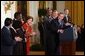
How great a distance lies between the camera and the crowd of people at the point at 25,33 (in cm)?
688

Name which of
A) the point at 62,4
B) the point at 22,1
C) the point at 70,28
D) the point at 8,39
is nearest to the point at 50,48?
the point at 70,28

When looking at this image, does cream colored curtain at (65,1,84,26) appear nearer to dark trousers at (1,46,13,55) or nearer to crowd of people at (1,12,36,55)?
crowd of people at (1,12,36,55)

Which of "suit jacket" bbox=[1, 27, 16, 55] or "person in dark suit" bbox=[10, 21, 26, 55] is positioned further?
"person in dark suit" bbox=[10, 21, 26, 55]

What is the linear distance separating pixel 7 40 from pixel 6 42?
0.05 meters

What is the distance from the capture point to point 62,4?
547 inches

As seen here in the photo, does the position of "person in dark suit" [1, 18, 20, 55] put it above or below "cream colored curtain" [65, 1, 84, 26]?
below

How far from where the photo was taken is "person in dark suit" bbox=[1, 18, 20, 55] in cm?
682

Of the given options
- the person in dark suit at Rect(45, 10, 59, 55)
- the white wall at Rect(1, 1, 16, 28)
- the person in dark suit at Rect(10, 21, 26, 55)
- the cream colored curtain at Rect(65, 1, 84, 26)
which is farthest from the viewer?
the cream colored curtain at Rect(65, 1, 84, 26)

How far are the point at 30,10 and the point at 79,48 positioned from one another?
3.37 metres

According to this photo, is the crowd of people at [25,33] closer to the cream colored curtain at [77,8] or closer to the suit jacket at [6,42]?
the suit jacket at [6,42]

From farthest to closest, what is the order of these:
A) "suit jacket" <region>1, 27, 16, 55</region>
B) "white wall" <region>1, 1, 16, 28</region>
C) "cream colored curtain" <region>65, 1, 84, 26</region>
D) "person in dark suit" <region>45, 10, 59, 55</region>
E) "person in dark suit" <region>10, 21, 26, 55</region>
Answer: "cream colored curtain" <region>65, 1, 84, 26</region> → "white wall" <region>1, 1, 16, 28</region> → "person in dark suit" <region>45, 10, 59, 55</region> → "person in dark suit" <region>10, 21, 26, 55</region> → "suit jacket" <region>1, 27, 16, 55</region>

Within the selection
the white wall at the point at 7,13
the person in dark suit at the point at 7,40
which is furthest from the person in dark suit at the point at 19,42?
the white wall at the point at 7,13

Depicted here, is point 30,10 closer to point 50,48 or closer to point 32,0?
point 32,0

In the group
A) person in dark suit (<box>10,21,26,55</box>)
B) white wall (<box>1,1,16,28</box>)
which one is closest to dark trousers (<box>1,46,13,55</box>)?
person in dark suit (<box>10,21,26,55</box>)
